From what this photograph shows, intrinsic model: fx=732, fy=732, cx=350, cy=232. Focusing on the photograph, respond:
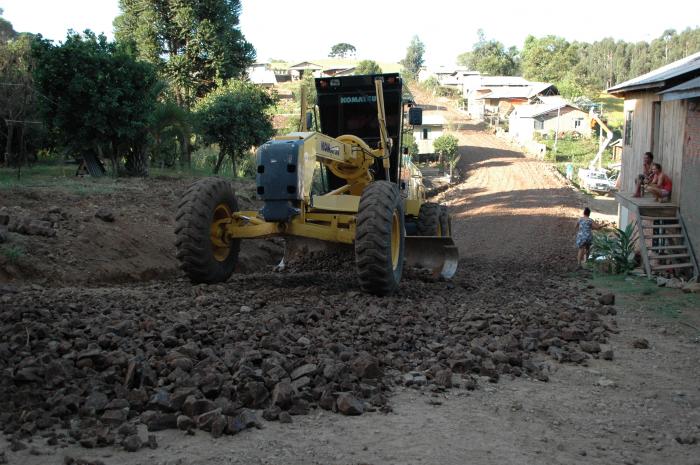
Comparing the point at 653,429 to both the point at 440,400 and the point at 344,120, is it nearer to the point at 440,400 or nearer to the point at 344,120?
the point at 440,400

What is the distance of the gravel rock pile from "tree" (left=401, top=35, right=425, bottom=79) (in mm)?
136814

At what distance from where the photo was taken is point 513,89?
91.6 meters

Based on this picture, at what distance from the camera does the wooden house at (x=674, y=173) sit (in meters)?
13.5

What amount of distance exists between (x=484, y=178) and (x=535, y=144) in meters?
19.1

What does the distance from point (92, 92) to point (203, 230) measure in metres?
12.7

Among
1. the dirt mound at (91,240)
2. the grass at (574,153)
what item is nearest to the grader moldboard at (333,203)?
the dirt mound at (91,240)

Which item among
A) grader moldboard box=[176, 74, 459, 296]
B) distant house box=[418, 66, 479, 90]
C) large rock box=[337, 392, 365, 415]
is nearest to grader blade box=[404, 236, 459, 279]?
grader moldboard box=[176, 74, 459, 296]

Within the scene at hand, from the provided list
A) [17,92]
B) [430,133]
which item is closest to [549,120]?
[430,133]

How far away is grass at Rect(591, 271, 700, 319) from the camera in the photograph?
34.3 feet

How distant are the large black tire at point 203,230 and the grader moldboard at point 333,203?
13mm

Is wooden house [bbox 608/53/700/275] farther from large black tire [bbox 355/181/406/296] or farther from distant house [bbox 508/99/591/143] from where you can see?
distant house [bbox 508/99/591/143]

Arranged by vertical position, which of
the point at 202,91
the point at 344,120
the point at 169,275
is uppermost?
the point at 202,91

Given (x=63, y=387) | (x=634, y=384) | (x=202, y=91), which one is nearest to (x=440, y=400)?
(x=634, y=384)

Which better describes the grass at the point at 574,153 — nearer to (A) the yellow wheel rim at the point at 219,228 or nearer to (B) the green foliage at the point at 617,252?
(B) the green foliage at the point at 617,252
